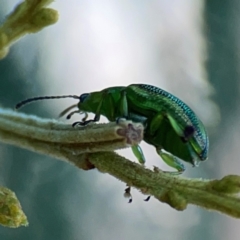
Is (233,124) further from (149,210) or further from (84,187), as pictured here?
(84,187)

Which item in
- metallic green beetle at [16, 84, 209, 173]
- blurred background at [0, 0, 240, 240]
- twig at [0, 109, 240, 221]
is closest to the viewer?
twig at [0, 109, 240, 221]

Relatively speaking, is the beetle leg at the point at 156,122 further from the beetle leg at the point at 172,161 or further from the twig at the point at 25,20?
the twig at the point at 25,20

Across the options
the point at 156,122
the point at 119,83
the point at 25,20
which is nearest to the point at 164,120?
the point at 156,122

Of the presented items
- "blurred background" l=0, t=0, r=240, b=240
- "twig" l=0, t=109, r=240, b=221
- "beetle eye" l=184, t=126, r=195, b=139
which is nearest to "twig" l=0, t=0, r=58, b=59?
"twig" l=0, t=109, r=240, b=221

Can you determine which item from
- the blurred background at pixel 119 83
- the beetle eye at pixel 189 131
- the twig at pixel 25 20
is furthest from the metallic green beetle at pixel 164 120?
the blurred background at pixel 119 83

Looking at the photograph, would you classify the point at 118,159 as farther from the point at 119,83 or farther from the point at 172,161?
the point at 119,83

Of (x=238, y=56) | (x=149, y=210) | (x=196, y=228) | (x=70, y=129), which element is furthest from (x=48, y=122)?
(x=238, y=56)

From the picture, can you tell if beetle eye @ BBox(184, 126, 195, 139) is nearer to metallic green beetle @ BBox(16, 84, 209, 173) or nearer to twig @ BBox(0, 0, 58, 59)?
metallic green beetle @ BBox(16, 84, 209, 173)
